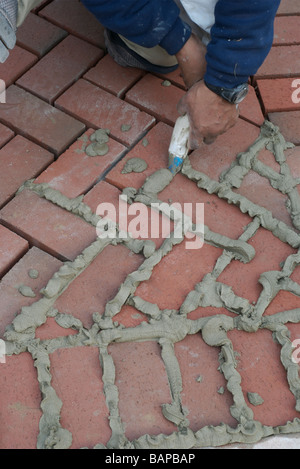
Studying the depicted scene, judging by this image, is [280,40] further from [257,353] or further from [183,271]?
[257,353]

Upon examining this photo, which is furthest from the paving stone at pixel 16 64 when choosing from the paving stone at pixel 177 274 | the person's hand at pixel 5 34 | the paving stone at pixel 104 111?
the paving stone at pixel 177 274

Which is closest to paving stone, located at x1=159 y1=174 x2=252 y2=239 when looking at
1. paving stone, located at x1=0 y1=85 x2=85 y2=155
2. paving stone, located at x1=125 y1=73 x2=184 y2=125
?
paving stone, located at x1=125 y1=73 x2=184 y2=125

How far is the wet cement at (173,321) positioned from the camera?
4.04ft

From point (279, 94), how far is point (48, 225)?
3.21ft

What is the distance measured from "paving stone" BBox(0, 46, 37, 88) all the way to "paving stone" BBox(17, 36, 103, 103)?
0.02 meters

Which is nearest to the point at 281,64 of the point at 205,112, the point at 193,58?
the point at 193,58

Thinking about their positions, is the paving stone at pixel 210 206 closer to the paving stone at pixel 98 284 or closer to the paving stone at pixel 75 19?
the paving stone at pixel 98 284

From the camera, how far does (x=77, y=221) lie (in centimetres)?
160

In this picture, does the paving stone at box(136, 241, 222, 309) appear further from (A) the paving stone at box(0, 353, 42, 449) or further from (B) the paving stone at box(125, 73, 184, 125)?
(B) the paving stone at box(125, 73, 184, 125)

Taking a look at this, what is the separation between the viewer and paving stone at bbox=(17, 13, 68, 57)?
201 centimetres

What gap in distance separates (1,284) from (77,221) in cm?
29

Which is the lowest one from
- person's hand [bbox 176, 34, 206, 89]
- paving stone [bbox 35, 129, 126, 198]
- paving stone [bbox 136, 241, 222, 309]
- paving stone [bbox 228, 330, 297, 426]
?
paving stone [bbox 228, 330, 297, 426]

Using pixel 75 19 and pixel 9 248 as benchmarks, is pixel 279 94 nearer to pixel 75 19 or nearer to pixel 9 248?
pixel 75 19

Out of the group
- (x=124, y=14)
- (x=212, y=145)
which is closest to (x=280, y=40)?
(x=212, y=145)
